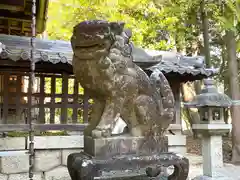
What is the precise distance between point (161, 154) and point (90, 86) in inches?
50.3

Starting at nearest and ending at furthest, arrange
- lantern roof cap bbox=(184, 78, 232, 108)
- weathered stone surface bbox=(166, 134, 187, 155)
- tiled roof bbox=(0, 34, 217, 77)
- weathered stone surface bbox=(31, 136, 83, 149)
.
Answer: tiled roof bbox=(0, 34, 217, 77) < weathered stone surface bbox=(31, 136, 83, 149) < lantern roof cap bbox=(184, 78, 232, 108) < weathered stone surface bbox=(166, 134, 187, 155)

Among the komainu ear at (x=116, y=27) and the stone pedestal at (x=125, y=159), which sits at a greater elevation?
the komainu ear at (x=116, y=27)

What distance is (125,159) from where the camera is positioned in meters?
3.47

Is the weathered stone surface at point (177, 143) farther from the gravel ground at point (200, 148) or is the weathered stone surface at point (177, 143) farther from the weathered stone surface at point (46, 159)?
the gravel ground at point (200, 148)

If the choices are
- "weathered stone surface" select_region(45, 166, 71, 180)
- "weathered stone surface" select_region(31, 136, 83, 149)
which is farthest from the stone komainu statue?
"weathered stone surface" select_region(45, 166, 71, 180)

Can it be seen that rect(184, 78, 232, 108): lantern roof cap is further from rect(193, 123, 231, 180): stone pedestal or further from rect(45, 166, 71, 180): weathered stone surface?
rect(45, 166, 71, 180): weathered stone surface

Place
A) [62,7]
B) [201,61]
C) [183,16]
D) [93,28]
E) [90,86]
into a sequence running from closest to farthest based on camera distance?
[93,28] < [90,86] < [201,61] < [183,16] < [62,7]

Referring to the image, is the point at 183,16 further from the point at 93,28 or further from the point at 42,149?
the point at 93,28

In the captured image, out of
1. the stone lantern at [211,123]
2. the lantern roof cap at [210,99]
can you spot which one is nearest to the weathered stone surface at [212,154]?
the stone lantern at [211,123]

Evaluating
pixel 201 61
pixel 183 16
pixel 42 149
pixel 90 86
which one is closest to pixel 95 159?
pixel 90 86

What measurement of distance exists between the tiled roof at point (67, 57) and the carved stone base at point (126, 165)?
66.4 inches

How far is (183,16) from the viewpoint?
38.1 feet

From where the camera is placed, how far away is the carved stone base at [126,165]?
3.29m

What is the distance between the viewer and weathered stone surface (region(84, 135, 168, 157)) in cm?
346
